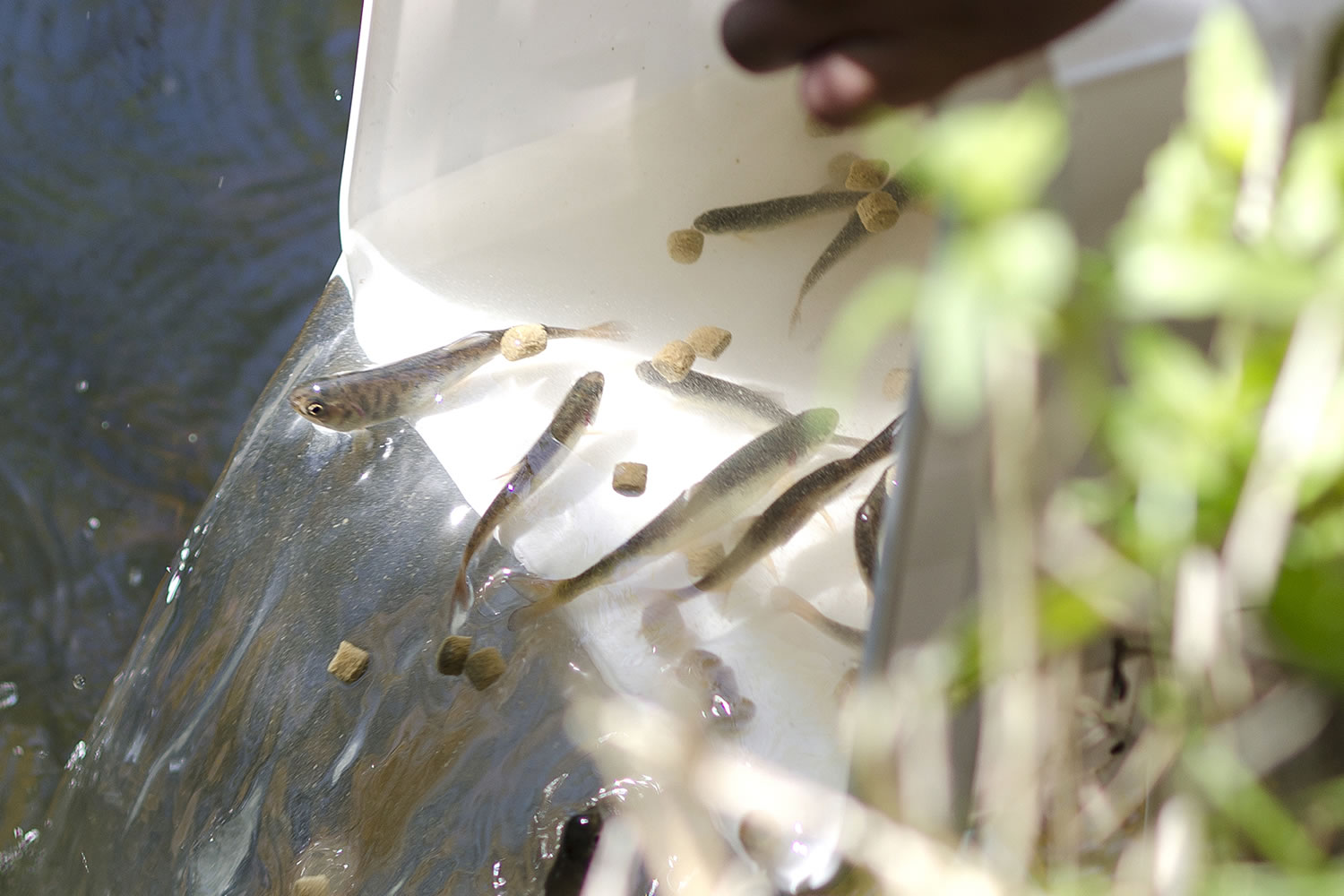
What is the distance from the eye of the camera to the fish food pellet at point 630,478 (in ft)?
7.18

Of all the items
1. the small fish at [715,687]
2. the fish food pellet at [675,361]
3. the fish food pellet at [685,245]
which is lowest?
the small fish at [715,687]

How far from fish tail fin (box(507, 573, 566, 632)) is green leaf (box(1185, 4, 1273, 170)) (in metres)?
1.54

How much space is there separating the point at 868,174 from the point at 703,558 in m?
1.02

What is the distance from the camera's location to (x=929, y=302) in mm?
690

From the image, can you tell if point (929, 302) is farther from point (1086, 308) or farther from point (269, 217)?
point (269, 217)

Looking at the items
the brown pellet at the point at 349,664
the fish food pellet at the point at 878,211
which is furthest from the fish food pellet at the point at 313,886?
the fish food pellet at the point at 878,211

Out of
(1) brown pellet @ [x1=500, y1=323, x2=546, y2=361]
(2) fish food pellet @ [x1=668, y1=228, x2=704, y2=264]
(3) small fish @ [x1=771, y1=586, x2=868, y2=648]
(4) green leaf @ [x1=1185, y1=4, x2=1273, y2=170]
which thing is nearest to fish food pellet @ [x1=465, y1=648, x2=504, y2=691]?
(3) small fish @ [x1=771, y1=586, x2=868, y2=648]

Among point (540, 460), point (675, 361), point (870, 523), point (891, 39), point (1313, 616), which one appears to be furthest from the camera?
point (675, 361)

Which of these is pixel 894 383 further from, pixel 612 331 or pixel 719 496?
pixel 612 331

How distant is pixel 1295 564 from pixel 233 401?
9.18ft

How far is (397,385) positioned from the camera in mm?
2186

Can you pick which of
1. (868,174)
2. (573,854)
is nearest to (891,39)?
(573,854)

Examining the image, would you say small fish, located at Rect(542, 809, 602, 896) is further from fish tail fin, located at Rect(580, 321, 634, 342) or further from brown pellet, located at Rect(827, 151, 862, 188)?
brown pellet, located at Rect(827, 151, 862, 188)

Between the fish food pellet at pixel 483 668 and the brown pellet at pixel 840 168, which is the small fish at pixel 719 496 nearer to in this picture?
the fish food pellet at pixel 483 668
